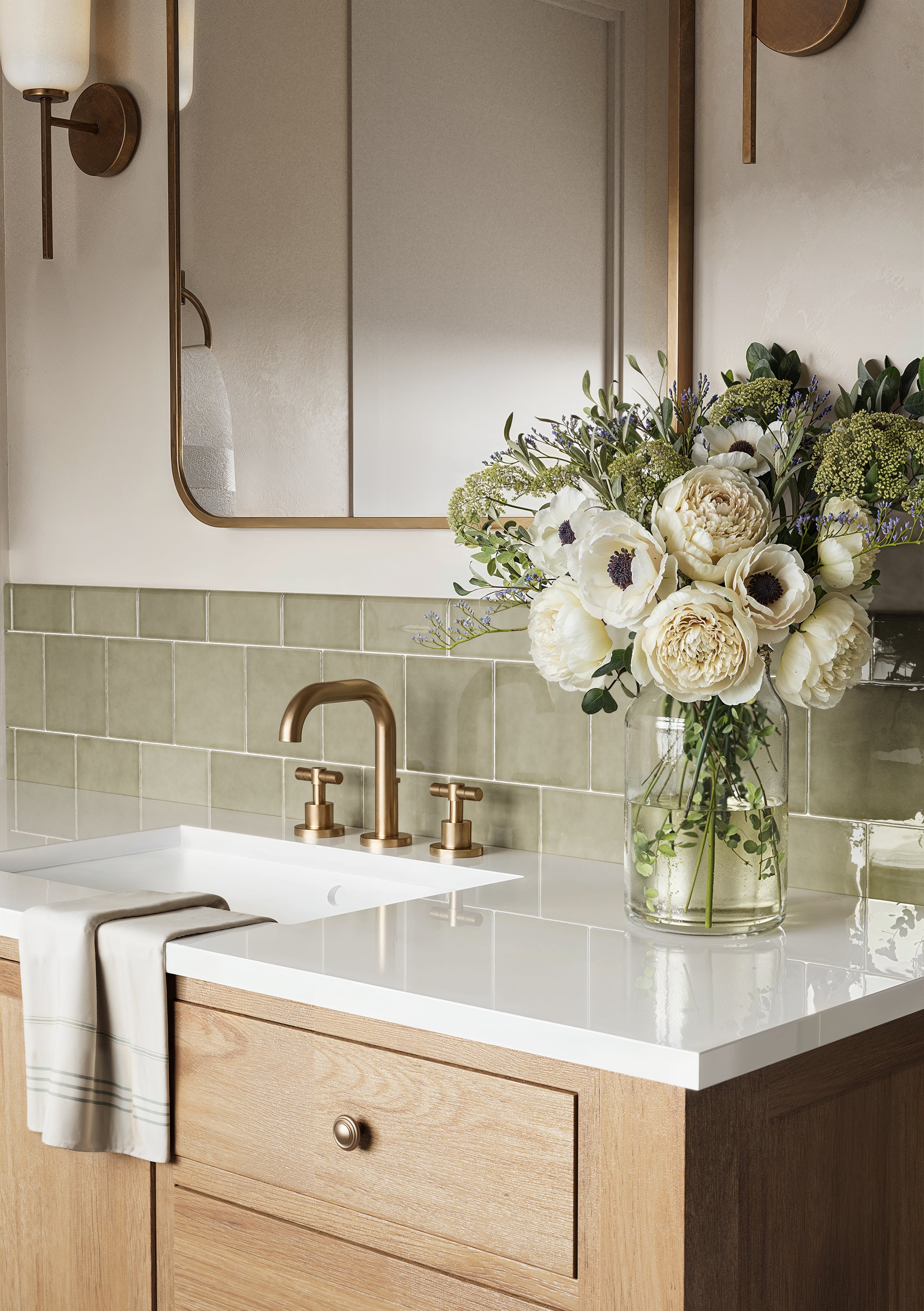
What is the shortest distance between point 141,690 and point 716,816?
3.76 ft

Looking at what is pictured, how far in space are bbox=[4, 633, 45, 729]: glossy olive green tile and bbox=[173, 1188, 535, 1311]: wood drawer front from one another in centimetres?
118

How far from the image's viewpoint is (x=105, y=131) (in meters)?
2.15

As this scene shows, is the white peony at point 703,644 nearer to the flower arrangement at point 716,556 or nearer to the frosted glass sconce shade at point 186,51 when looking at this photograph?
the flower arrangement at point 716,556

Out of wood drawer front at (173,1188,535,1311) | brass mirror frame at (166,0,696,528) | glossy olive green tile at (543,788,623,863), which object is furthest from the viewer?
glossy olive green tile at (543,788,623,863)

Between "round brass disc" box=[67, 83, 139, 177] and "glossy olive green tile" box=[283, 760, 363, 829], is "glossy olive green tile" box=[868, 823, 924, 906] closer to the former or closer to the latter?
"glossy olive green tile" box=[283, 760, 363, 829]

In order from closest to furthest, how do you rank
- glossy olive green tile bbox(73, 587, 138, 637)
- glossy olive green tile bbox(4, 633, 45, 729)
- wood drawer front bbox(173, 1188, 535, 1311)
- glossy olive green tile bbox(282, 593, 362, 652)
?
wood drawer front bbox(173, 1188, 535, 1311) → glossy olive green tile bbox(282, 593, 362, 652) → glossy olive green tile bbox(73, 587, 138, 637) → glossy olive green tile bbox(4, 633, 45, 729)

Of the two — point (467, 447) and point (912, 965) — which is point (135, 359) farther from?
point (912, 965)

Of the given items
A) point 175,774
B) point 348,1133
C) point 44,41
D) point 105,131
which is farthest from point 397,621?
point 44,41

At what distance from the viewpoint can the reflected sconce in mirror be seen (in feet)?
4.59

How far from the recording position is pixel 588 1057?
101 centimetres

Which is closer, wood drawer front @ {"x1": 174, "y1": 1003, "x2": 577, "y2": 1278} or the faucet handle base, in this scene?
wood drawer front @ {"x1": 174, "y1": 1003, "x2": 577, "y2": 1278}

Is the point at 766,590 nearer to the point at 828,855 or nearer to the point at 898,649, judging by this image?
the point at 898,649

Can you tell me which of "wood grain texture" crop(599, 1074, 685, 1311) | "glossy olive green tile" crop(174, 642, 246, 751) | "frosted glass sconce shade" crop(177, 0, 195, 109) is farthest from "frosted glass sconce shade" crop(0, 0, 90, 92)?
"wood grain texture" crop(599, 1074, 685, 1311)

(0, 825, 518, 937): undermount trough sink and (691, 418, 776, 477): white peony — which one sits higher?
(691, 418, 776, 477): white peony
